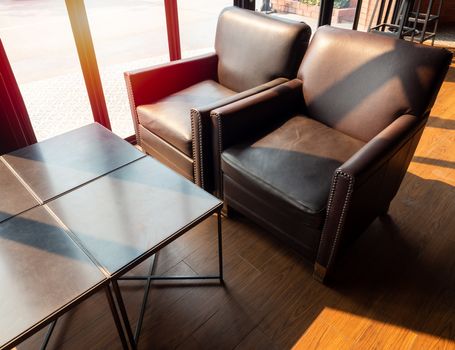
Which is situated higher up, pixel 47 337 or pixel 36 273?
pixel 36 273

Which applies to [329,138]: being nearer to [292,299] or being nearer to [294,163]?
[294,163]

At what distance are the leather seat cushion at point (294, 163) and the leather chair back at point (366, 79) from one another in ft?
0.30

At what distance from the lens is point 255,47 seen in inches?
72.8

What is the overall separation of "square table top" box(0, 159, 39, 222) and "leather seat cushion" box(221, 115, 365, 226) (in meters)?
0.77

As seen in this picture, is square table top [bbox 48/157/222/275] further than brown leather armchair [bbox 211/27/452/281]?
No

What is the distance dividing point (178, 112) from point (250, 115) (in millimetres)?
426

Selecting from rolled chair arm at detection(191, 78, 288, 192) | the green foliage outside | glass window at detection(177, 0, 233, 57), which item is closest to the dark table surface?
rolled chair arm at detection(191, 78, 288, 192)

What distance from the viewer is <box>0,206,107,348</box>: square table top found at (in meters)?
0.82

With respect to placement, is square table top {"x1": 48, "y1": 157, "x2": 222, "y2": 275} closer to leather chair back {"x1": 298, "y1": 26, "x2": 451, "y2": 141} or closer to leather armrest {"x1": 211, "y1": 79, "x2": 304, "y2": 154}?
leather armrest {"x1": 211, "y1": 79, "x2": 304, "y2": 154}

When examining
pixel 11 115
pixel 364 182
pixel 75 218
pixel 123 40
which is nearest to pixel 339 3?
pixel 123 40

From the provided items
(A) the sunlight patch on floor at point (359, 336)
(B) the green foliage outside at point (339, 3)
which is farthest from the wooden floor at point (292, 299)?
(B) the green foliage outside at point (339, 3)

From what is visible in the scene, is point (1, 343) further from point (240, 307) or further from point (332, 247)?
point (332, 247)

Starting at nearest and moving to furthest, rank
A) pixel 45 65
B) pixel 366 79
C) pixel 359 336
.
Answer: pixel 359 336 < pixel 366 79 < pixel 45 65

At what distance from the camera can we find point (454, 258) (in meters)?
1.51
